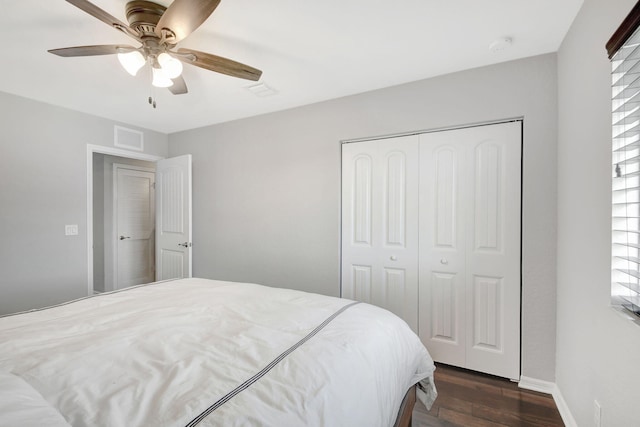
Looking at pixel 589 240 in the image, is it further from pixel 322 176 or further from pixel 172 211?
pixel 172 211

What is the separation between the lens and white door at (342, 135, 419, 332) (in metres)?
2.46

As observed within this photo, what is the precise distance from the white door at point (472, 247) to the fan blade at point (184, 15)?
1805 mm

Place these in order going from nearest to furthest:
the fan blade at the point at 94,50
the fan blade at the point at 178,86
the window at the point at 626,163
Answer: the window at the point at 626,163 → the fan blade at the point at 94,50 → the fan blade at the point at 178,86

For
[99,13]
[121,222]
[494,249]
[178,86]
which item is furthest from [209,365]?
[121,222]

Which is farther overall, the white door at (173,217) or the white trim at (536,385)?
the white door at (173,217)

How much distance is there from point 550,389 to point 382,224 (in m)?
1.64

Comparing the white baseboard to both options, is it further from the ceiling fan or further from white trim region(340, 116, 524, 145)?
the ceiling fan

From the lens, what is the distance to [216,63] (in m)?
1.71

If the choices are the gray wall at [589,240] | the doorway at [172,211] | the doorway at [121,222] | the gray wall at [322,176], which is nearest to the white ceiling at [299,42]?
the gray wall at [322,176]

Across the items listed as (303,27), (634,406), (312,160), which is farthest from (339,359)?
(312,160)

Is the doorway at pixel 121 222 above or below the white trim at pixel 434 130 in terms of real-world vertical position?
below

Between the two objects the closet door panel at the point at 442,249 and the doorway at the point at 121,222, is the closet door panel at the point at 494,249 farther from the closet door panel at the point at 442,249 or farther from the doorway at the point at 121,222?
the doorway at the point at 121,222

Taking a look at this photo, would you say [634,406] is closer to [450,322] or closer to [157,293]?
[450,322]

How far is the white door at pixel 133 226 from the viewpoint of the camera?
4.28 m
